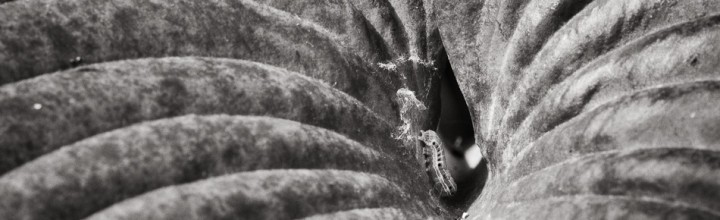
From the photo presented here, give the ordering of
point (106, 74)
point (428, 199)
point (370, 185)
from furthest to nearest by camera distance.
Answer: point (428, 199), point (370, 185), point (106, 74)

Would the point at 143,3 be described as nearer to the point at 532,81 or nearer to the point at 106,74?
the point at 106,74

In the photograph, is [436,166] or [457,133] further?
[457,133]

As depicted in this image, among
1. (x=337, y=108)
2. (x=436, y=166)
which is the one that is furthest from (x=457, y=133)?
(x=337, y=108)

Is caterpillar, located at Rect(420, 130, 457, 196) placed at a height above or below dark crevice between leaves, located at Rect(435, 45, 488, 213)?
below

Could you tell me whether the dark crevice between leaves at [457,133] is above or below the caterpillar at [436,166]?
above

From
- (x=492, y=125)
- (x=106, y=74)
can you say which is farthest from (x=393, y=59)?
(x=106, y=74)

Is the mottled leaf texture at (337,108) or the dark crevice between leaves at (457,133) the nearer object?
the mottled leaf texture at (337,108)

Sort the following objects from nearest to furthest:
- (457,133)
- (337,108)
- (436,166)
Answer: (337,108) → (436,166) → (457,133)

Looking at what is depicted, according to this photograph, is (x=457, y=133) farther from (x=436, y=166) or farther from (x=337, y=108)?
(x=337, y=108)
